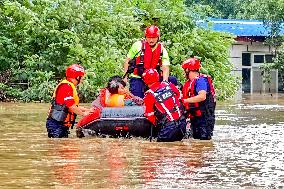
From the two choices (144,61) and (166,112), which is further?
(144,61)

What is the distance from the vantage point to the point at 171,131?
1042 cm

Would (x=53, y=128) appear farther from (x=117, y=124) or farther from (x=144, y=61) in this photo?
(x=144, y=61)

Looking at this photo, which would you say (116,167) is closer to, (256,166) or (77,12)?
(256,166)

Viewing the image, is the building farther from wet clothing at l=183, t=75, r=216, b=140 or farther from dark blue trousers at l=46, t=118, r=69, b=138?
dark blue trousers at l=46, t=118, r=69, b=138

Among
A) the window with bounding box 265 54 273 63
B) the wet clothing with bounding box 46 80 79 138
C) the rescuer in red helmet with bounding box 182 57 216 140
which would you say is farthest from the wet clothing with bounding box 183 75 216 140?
the window with bounding box 265 54 273 63

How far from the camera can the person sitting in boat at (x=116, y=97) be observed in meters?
11.5

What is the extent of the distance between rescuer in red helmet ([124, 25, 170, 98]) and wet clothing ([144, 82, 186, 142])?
3.95ft

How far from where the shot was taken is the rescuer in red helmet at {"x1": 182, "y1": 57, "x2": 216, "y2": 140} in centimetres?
1089

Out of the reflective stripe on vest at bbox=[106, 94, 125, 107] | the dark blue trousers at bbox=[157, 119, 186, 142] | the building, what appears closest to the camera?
the dark blue trousers at bbox=[157, 119, 186, 142]

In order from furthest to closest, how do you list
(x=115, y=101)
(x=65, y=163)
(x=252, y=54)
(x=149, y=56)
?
(x=252, y=54) → (x=149, y=56) → (x=115, y=101) → (x=65, y=163)

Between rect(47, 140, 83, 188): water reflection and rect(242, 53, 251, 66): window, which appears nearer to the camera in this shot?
rect(47, 140, 83, 188): water reflection

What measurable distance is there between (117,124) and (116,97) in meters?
0.69

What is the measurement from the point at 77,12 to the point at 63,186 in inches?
671

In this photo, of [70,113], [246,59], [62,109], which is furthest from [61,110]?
[246,59]
